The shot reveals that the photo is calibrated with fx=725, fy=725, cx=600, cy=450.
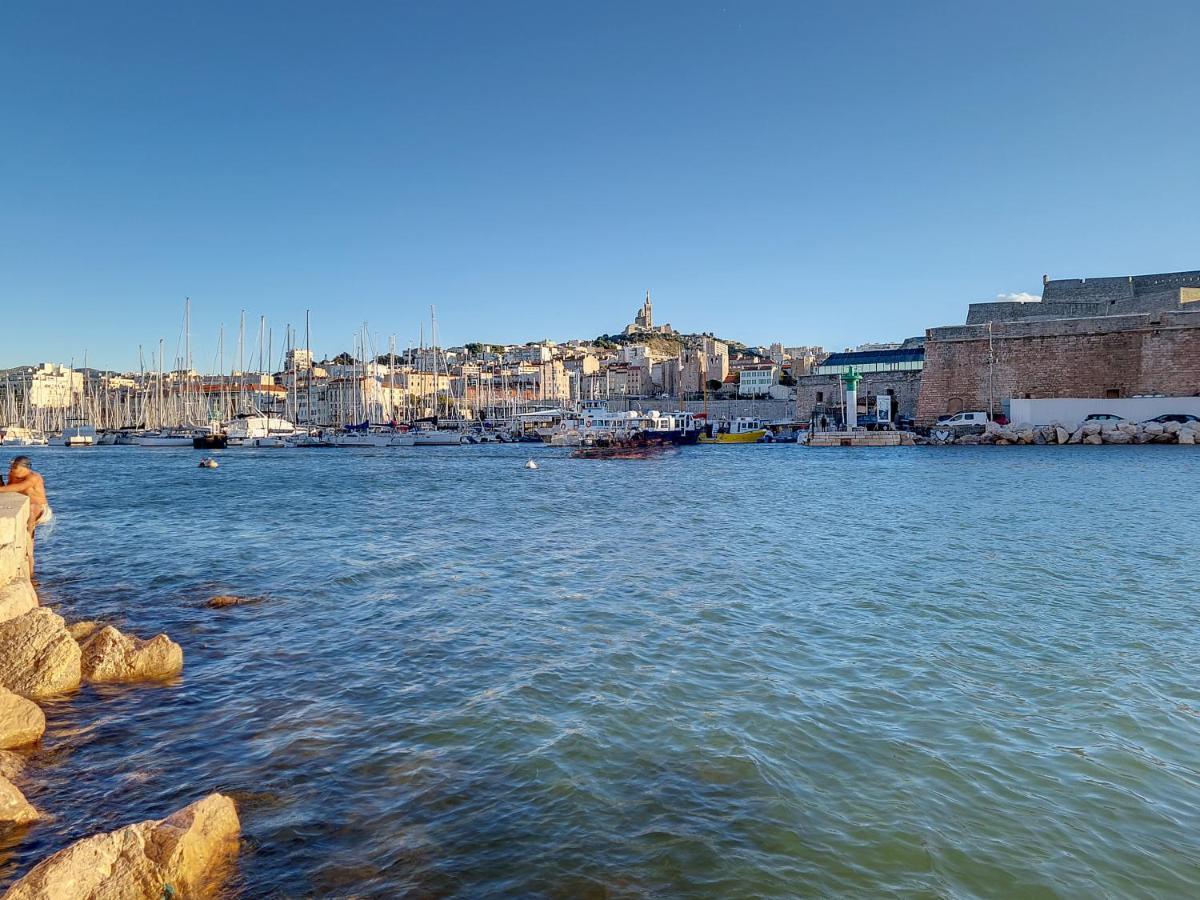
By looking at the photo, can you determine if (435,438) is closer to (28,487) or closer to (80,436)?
(80,436)

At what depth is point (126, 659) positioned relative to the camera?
563cm

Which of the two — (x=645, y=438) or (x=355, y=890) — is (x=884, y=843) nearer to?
(x=355, y=890)

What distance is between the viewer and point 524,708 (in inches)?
194

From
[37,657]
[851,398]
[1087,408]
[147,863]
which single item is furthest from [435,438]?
[147,863]

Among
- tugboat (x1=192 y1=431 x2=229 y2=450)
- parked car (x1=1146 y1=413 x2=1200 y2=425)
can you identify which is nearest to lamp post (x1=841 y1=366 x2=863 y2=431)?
parked car (x1=1146 y1=413 x2=1200 y2=425)

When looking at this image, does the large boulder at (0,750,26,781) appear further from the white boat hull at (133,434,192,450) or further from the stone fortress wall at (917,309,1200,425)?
the white boat hull at (133,434,192,450)

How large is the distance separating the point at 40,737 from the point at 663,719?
3833 millimetres

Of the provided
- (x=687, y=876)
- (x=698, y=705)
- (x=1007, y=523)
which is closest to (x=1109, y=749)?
(x=698, y=705)

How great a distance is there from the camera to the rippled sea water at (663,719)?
10.5ft

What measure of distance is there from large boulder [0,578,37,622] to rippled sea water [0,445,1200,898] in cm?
109

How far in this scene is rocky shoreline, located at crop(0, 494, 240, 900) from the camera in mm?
2744

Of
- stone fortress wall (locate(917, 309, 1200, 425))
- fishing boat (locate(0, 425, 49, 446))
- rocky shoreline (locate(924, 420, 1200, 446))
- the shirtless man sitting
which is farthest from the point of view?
fishing boat (locate(0, 425, 49, 446))

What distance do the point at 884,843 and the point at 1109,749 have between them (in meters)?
1.81

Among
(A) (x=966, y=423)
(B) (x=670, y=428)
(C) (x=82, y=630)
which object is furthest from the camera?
(B) (x=670, y=428)
